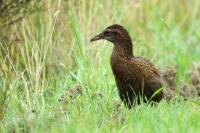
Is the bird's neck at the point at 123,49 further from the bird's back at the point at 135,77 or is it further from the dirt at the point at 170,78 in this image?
the dirt at the point at 170,78

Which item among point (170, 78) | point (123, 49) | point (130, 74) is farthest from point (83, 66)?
point (170, 78)

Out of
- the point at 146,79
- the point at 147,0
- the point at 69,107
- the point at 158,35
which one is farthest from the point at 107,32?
the point at 147,0

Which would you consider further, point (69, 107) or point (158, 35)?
point (158, 35)

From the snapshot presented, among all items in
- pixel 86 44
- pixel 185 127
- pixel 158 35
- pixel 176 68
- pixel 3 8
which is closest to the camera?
pixel 185 127

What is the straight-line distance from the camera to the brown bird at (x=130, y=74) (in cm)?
841

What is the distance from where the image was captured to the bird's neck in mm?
8609

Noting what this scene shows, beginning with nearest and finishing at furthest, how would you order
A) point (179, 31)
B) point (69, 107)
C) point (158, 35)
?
point (69, 107) → point (158, 35) → point (179, 31)

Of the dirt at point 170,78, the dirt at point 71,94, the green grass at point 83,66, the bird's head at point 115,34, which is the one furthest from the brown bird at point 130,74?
the dirt at point 170,78

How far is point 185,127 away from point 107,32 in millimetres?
2296

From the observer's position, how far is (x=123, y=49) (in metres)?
8.64

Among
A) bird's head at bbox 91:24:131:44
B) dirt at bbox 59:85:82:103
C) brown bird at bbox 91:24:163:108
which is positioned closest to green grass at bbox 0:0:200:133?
dirt at bbox 59:85:82:103

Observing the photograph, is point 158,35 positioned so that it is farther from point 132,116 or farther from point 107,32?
point 132,116

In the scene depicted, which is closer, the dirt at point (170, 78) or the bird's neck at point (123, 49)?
the bird's neck at point (123, 49)

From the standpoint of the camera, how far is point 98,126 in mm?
7086
